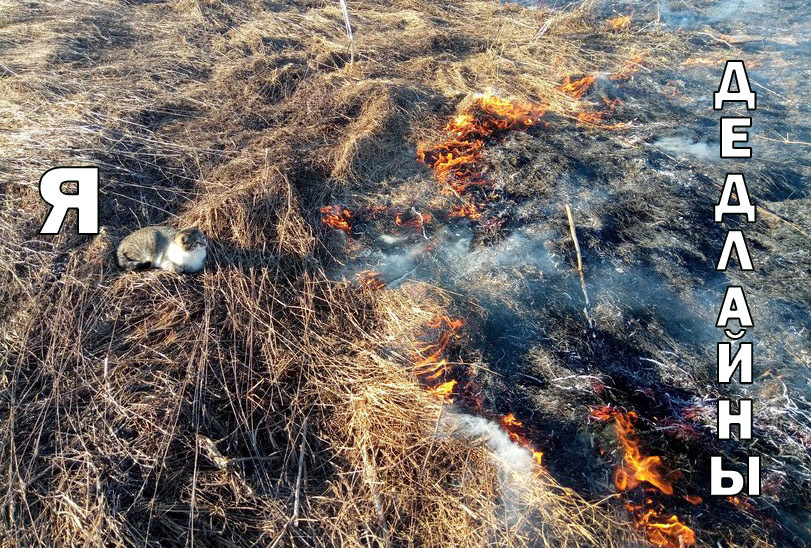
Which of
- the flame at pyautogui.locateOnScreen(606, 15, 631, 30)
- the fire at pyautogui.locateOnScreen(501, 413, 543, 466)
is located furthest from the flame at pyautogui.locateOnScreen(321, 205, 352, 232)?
the flame at pyautogui.locateOnScreen(606, 15, 631, 30)

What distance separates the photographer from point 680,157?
→ 529 cm

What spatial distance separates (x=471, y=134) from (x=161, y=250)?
3895 mm

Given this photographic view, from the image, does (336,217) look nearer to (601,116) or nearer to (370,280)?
(370,280)

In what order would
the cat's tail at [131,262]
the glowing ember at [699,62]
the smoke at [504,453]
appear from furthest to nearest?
the glowing ember at [699,62] → the cat's tail at [131,262] → the smoke at [504,453]

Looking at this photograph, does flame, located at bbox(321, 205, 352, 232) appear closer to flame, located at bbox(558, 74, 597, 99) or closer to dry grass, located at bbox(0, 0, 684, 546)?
dry grass, located at bbox(0, 0, 684, 546)

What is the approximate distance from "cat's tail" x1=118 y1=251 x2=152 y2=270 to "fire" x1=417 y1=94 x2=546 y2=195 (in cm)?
316

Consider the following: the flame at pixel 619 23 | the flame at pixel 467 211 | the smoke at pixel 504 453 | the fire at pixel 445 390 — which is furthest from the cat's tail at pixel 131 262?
the flame at pixel 619 23

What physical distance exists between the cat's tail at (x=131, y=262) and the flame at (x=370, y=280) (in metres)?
1.79

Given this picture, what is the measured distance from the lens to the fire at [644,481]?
2.43 meters

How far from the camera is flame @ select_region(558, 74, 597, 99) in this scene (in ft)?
21.3

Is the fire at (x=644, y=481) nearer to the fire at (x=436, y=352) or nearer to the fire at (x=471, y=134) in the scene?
the fire at (x=436, y=352)

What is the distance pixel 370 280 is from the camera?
12.6 ft

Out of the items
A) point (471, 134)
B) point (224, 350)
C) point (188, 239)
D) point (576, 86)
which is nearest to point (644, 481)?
point (224, 350)

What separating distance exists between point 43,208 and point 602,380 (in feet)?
17.0
